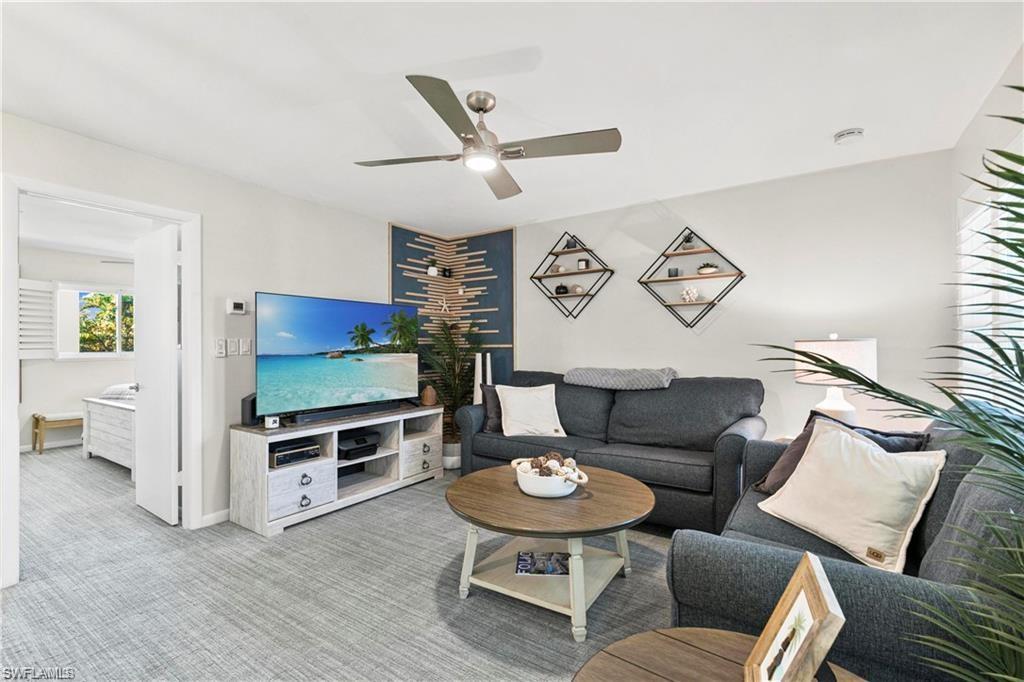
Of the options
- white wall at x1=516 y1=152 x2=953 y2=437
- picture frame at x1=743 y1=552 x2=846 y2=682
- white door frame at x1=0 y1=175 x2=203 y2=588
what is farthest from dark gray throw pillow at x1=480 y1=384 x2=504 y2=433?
picture frame at x1=743 y1=552 x2=846 y2=682

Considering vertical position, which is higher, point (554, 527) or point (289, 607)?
point (554, 527)

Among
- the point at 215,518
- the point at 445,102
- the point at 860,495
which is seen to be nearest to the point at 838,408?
the point at 860,495

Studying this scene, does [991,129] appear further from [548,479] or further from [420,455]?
[420,455]

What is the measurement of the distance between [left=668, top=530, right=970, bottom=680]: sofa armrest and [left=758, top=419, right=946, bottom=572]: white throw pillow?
1.64 ft

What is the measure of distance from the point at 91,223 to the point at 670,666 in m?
5.75

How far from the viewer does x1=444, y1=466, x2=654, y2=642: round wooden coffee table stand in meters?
1.94

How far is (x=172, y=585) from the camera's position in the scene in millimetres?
2400

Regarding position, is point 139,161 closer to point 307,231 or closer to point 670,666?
point 307,231

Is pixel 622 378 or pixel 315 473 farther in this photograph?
pixel 622 378

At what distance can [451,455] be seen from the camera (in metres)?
4.58

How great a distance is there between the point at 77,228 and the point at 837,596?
6.34 m

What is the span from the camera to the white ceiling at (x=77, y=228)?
3.95 metres

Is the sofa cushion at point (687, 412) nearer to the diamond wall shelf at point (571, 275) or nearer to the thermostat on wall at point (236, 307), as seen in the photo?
the diamond wall shelf at point (571, 275)

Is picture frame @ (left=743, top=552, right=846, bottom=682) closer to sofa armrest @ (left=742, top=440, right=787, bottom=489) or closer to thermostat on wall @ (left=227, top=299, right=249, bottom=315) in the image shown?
sofa armrest @ (left=742, top=440, right=787, bottom=489)
